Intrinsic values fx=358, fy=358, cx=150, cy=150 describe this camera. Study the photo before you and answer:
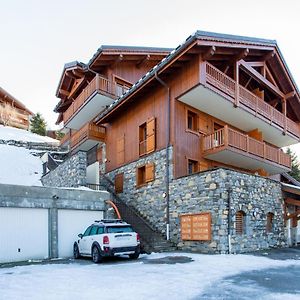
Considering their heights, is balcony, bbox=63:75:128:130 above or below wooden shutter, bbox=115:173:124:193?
above

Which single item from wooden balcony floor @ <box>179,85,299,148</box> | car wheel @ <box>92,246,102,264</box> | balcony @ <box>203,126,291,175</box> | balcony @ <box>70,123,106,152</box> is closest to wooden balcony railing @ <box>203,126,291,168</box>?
balcony @ <box>203,126,291,175</box>

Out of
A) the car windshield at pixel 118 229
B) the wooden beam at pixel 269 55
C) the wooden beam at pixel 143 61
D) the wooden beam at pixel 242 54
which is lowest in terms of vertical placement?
the car windshield at pixel 118 229

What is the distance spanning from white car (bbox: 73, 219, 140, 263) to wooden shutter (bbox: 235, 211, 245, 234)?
475 centimetres

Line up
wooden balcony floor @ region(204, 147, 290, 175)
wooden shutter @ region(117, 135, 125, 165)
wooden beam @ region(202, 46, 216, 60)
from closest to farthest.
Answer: wooden beam @ region(202, 46, 216, 60), wooden balcony floor @ region(204, 147, 290, 175), wooden shutter @ region(117, 135, 125, 165)

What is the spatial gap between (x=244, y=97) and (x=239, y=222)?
6.69 m

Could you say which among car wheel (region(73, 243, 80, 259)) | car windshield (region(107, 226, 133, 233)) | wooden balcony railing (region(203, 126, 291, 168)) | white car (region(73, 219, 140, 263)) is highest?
wooden balcony railing (region(203, 126, 291, 168))

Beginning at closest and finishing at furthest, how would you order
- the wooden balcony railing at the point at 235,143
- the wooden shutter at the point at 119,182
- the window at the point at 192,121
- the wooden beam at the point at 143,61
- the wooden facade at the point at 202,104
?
the wooden facade at the point at 202,104 < the wooden balcony railing at the point at 235,143 < the window at the point at 192,121 < the wooden shutter at the point at 119,182 < the wooden beam at the point at 143,61

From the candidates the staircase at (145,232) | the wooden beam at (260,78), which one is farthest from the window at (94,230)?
the wooden beam at (260,78)

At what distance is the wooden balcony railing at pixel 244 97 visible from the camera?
16.2 metres

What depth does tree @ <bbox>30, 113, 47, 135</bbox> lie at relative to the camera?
51.2 metres

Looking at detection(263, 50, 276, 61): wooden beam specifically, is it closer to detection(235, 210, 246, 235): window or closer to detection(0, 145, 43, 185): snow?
detection(235, 210, 246, 235): window

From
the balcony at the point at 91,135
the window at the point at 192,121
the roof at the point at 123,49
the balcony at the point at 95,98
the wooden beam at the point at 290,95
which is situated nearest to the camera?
the window at the point at 192,121

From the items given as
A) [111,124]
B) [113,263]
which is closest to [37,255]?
[113,263]

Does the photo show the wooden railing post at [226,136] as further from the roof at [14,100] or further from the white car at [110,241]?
the roof at [14,100]
